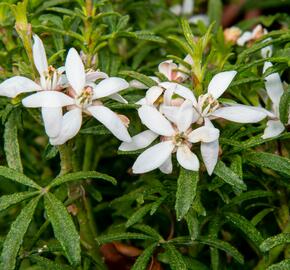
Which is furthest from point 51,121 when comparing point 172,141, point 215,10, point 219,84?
point 215,10

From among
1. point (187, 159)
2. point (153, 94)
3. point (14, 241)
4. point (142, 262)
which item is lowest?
point (142, 262)

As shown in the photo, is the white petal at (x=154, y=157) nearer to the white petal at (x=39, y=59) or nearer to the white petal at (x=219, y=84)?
the white petal at (x=219, y=84)

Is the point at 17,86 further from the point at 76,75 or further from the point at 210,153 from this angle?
the point at 210,153

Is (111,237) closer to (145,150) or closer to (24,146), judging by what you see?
(145,150)

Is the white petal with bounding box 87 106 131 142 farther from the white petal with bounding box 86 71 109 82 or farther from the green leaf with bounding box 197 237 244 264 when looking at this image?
the green leaf with bounding box 197 237 244 264

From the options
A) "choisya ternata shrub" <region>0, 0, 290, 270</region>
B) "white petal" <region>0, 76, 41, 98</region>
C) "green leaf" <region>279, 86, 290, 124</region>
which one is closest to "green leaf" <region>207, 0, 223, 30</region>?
"choisya ternata shrub" <region>0, 0, 290, 270</region>
